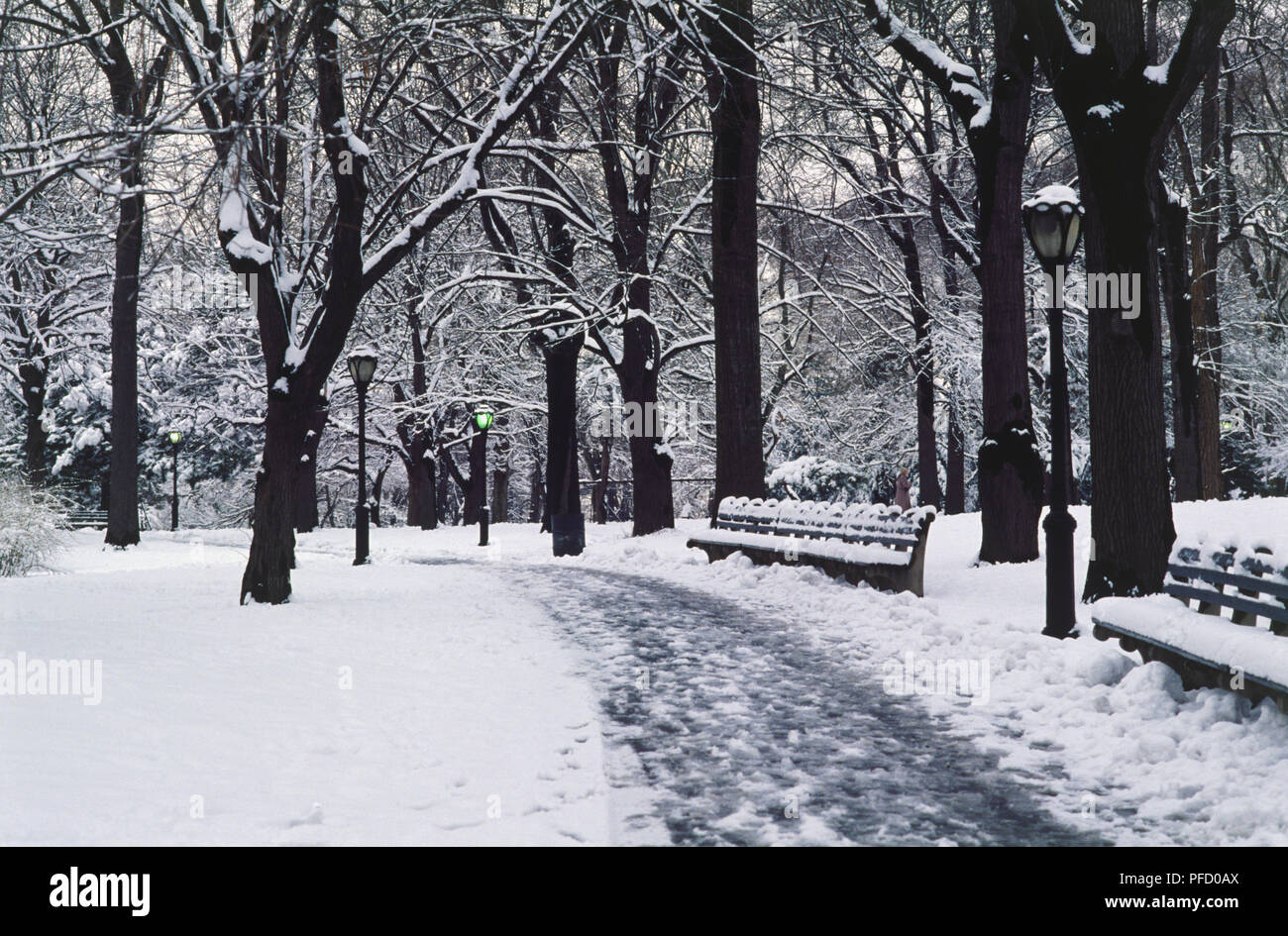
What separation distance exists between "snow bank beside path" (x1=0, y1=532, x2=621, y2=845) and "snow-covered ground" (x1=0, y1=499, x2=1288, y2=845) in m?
0.02

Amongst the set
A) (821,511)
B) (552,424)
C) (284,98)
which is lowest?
(821,511)

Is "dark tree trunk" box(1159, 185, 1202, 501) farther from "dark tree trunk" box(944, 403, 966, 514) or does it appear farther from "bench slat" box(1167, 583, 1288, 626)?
"bench slat" box(1167, 583, 1288, 626)

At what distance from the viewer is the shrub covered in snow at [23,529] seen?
16.3 m

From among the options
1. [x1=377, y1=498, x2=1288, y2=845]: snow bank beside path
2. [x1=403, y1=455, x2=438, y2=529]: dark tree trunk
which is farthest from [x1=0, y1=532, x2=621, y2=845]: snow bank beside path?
[x1=403, y1=455, x2=438, y2=529]: dark tree trunk

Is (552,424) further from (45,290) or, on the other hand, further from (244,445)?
(244,445)

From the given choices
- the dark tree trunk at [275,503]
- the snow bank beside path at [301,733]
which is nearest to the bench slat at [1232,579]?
the snow bank beside path at [301,733]

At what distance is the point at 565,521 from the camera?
2164 centimetres

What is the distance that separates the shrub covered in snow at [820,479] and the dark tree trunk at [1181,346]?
12.9 meters

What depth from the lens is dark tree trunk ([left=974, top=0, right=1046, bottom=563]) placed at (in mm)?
12680

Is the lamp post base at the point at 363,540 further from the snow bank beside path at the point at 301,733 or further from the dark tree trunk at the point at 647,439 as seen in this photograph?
the snow bank beside path at the point at 301,733

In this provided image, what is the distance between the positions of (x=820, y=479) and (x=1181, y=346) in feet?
46.3

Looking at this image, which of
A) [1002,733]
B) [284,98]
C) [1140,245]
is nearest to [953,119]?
[1140,245]

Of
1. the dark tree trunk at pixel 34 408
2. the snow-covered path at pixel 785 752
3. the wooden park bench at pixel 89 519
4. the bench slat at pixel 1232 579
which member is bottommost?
the snow-covered path at pixel 785 752
